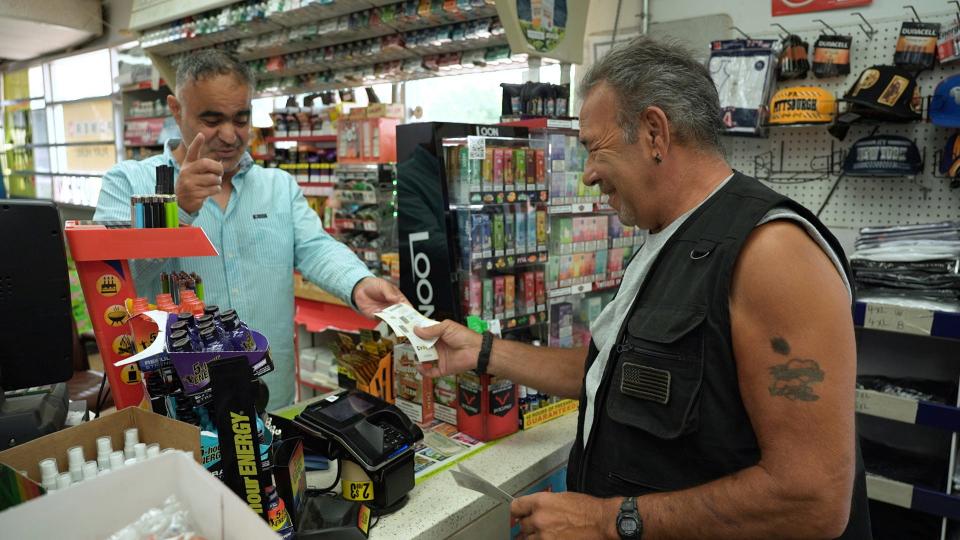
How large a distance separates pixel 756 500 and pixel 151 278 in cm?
194

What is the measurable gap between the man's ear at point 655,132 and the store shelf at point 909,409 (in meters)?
2.18

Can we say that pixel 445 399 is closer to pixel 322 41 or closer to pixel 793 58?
pixel 793 58

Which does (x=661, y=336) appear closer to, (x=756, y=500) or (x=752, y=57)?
(x=756, y=500)

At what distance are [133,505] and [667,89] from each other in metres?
1.35

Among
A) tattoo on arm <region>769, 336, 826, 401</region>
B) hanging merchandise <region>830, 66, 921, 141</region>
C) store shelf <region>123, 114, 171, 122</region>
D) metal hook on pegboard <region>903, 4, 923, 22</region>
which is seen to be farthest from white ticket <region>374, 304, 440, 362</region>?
store shelf <region>123, 114, 171, 122</region>

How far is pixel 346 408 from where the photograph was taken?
5.40 ft

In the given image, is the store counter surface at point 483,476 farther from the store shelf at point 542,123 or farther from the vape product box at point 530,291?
the store shelf at point 542,123

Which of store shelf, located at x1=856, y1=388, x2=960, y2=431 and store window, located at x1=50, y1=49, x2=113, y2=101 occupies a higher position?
store window, located at x1=50, y1=49, x2=113, y2=101

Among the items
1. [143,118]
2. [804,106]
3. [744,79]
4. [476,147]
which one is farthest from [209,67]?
[143,118]

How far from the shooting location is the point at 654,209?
5.05 ft

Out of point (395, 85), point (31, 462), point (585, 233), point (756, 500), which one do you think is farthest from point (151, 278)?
point (395, 85)

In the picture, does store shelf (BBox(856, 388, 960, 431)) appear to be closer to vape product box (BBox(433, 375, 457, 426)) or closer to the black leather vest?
the black leather vest

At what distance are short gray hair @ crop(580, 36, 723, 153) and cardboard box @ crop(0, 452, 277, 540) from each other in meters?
1.20

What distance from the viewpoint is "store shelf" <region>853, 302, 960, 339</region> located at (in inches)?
104
